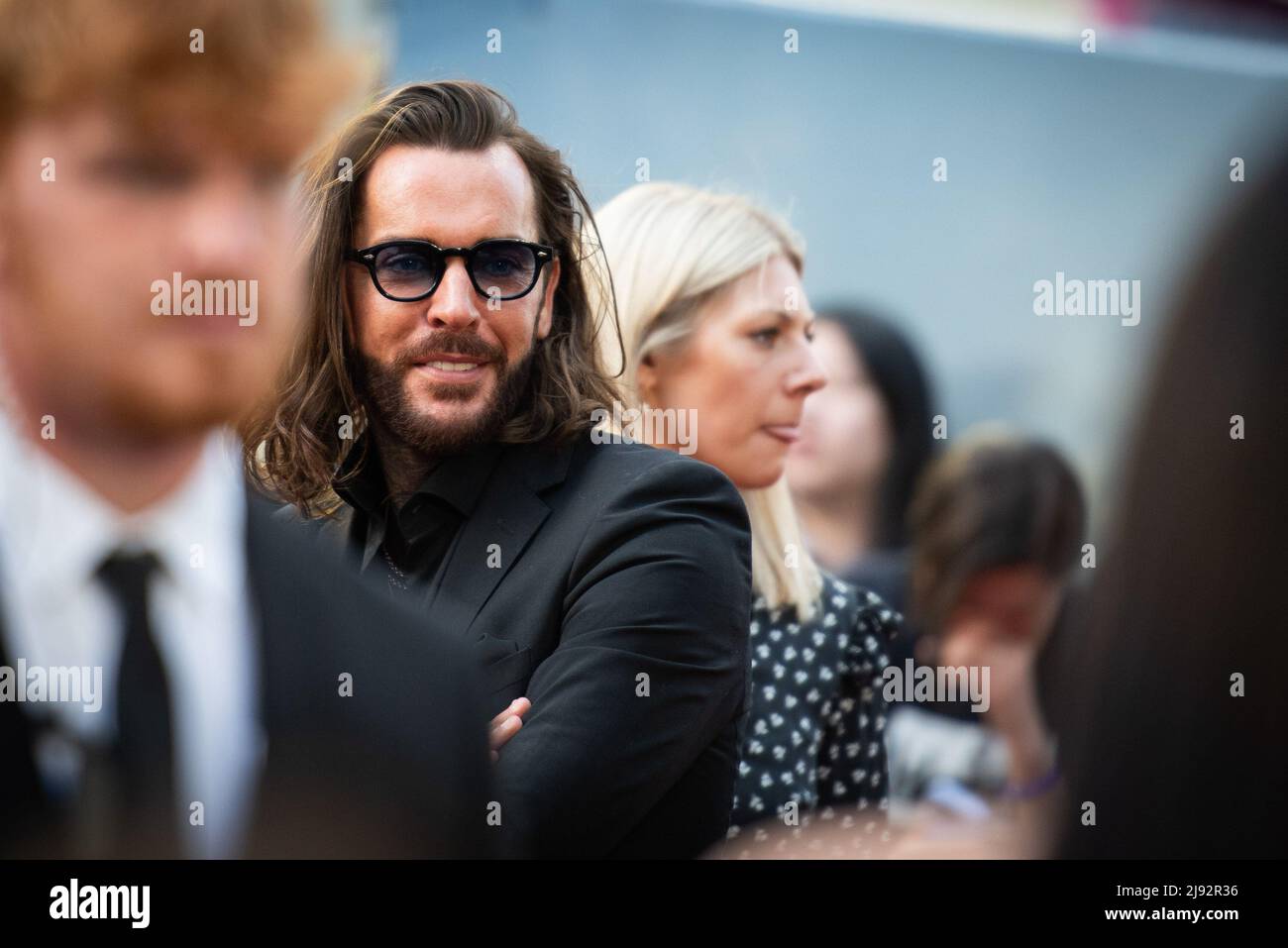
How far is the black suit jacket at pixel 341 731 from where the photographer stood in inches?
45.9

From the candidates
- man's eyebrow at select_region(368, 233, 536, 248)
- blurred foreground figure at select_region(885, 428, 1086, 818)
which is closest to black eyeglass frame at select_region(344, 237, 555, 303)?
man's eyebrow at select_region(368, 233, 536, 248)

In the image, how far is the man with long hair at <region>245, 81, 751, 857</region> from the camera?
2.14 meters

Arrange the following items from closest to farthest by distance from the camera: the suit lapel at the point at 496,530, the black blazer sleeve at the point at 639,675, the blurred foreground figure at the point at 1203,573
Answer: the blurred foreground figure at the point at 1203,573, the black blazer sleeve at the point at 639,675, the suit lapel at the point at 496,530

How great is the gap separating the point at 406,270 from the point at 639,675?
2.37 ft

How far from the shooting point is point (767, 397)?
8.50ft

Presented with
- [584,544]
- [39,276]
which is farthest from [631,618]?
[39,276]

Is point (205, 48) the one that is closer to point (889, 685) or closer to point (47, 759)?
point (47, 759)

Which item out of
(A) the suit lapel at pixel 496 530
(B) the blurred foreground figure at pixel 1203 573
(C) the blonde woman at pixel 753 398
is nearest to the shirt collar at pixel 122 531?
(B) the blurred foreground figure at pixel 1203 573

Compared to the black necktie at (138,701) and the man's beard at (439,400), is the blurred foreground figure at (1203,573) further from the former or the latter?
the man's beard at (439,400)

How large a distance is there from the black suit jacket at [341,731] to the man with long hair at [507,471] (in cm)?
83

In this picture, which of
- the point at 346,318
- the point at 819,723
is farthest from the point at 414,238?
the point at 819,723

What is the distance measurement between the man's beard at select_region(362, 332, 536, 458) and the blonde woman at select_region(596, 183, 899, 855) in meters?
0.24

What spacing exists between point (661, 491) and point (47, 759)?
123 cm

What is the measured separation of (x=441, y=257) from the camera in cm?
226
